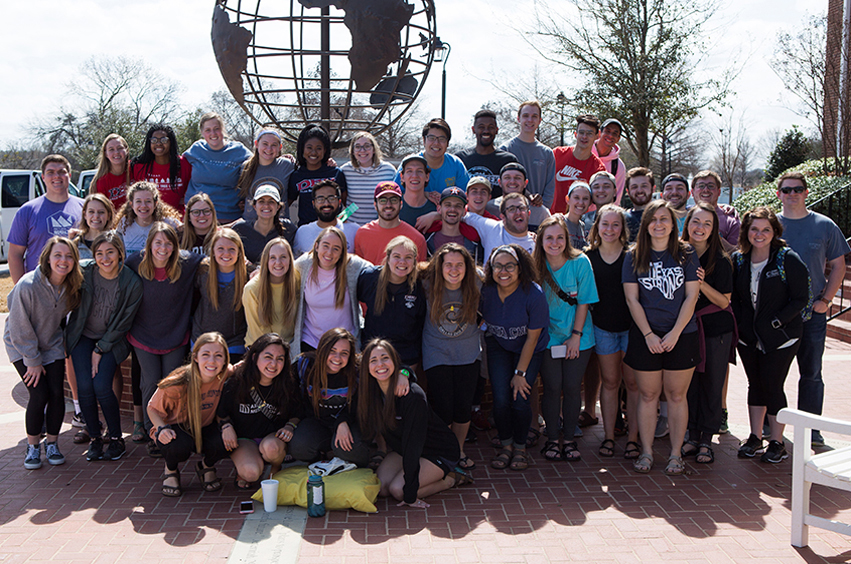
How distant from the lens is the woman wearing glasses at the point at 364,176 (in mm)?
5930

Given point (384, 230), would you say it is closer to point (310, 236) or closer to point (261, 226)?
point (310, 236)

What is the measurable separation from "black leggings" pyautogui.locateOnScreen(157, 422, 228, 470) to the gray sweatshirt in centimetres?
122

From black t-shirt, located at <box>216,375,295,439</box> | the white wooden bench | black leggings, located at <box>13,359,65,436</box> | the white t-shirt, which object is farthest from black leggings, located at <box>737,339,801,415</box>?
black leggings, located at <box>13,359,65,436</box>

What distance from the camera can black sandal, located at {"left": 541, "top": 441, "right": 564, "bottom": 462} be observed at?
4828 mm

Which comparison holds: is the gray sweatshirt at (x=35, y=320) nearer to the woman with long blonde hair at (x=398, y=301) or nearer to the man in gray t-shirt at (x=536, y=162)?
the woman with long blonde hair at (x=398, y=301)

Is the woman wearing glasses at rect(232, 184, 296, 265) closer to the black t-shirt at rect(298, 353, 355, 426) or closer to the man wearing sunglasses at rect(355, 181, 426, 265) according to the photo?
the man wearing sunglasses at rect(355, 181, 426, 265)

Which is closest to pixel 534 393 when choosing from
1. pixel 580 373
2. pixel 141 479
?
pixel 580 373

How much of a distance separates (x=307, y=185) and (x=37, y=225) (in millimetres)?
2283

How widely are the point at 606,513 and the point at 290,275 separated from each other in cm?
266

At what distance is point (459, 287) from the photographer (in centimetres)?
455

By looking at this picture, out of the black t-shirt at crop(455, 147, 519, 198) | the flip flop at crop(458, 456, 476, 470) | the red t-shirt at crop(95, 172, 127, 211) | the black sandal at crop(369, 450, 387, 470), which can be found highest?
the black t-shirt at crop(455, 147, 519, 198)

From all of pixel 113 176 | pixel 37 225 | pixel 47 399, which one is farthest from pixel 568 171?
pixel 47 399

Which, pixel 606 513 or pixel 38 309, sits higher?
pixel 38 309

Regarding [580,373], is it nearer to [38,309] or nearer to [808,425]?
[808,425]
